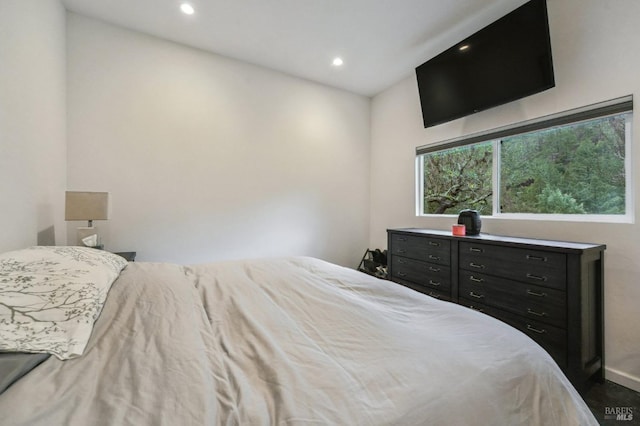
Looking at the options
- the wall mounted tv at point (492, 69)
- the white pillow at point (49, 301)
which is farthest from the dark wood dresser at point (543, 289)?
the white pillow at point (49, 301)

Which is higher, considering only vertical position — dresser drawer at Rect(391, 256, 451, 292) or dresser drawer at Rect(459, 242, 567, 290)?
dresser drawer at Rect(459, 242, 567, 290)

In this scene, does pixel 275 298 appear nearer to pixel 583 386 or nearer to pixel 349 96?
pixel 583 386

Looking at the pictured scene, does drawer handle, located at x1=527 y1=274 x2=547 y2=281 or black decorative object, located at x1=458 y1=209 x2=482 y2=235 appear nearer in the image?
drawer handle, located at x1=527 y1=274 x2=547 y2=281

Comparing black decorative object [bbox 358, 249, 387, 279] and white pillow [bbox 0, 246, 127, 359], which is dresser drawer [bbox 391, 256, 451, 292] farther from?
white pillow [bbox 0, 246, 127, 359]

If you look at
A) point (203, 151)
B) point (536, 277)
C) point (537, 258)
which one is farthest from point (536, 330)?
point (203, 151)

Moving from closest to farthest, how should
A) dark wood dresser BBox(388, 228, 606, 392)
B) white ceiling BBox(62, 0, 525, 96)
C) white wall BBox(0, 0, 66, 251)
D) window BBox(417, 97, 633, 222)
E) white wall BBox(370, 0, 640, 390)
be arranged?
1. white wall BBox(0, 0, 66, 251)
2. dark wood dresser BBox(388, 228, 606, 392)
3. white wall BBox(370, 0, 640, 390)
4. window BBox(417, 97, 633, 222)
5. white ceiling BBox(62, 0, 525, 96)

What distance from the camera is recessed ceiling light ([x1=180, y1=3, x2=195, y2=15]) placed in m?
2.20

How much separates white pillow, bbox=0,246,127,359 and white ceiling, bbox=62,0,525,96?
7.39 feet

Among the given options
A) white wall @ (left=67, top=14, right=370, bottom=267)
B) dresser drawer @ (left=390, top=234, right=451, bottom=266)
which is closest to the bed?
dresser drawer @ (left=390, top=234, right=451, bottom=266)

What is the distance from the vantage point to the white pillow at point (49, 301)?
69cm

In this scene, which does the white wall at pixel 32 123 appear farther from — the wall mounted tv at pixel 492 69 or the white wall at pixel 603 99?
the white wall at pixel 603 99

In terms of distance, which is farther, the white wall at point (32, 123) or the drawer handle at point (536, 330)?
the drawer handle at point (536, 330)

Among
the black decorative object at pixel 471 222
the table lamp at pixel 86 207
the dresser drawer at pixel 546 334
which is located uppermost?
the table lamp at pixel 86 207

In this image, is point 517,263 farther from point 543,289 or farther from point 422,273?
point 422,273
